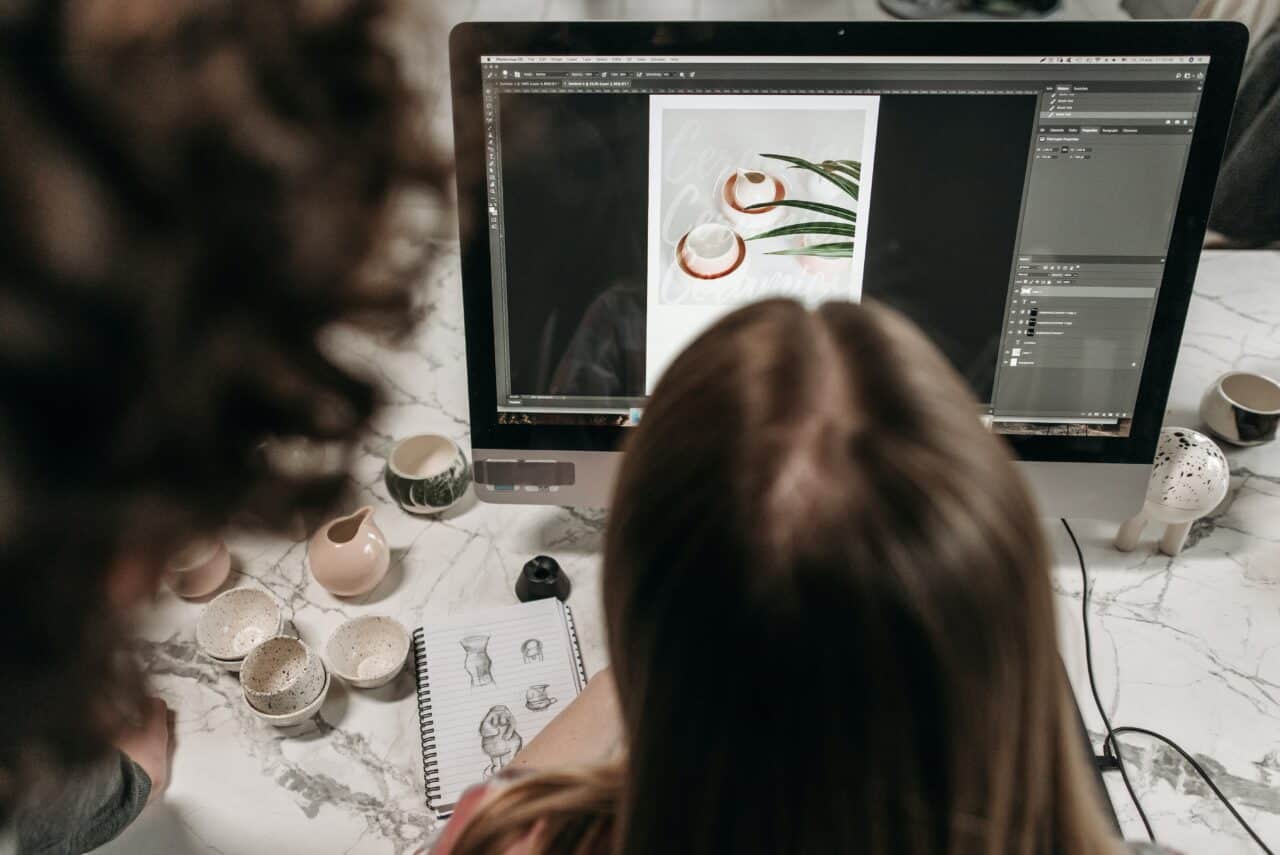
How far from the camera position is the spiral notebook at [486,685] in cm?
88

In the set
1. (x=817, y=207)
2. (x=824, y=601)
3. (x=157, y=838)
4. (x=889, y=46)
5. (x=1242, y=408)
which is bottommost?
(x=157, y=838)

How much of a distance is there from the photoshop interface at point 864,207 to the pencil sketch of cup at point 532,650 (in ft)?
0.70

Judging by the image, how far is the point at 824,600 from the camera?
1.25 ft

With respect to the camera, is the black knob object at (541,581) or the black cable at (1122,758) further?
the black knob object at (541,581)

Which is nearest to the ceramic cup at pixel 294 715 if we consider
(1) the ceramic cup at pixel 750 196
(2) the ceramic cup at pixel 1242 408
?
(1) the ceramic cup at pixel 750 196

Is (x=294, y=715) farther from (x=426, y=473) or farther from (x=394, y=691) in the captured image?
(x=426, y=473)

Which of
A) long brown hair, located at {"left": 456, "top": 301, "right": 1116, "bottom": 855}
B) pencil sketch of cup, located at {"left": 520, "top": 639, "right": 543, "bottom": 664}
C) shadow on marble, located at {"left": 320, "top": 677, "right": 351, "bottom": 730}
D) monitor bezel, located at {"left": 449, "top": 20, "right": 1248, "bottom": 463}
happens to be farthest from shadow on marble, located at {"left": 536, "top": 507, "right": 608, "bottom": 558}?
long brown hair, located at {"left": 456, "top": 301, "right": 1116, "bottom": 855}

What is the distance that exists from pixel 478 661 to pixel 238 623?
227 millimetres

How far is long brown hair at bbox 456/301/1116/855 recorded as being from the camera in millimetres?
383

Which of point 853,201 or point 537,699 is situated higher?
point 853,201

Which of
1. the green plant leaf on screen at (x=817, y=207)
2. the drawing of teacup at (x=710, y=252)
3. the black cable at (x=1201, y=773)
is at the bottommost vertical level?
the black cable at (x=1201, y=773)

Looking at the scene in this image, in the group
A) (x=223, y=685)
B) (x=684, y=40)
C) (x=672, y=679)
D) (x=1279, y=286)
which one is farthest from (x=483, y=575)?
(x=1279, y=286)

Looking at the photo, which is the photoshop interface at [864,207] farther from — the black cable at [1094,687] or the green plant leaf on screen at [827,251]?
the black cable at [1094,687]

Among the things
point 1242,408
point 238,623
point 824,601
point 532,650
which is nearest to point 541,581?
point 532,650
